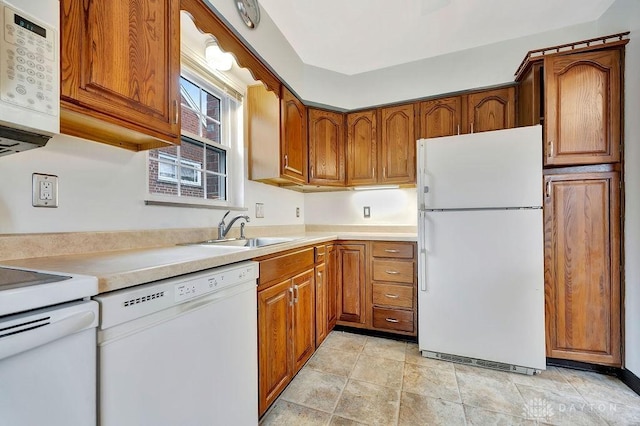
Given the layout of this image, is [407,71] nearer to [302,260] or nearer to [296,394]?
[302,260]

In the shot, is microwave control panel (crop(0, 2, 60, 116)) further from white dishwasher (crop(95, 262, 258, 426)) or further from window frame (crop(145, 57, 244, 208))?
window frame (crop(145, 57, 244, 208))

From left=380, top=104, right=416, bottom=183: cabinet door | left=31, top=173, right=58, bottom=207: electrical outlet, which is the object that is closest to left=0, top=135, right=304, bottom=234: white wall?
left=31, top=173, right=58, bottom=207: electrical outlet

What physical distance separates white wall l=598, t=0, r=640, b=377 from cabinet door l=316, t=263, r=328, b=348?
1.97 m

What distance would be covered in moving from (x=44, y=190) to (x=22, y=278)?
0.56 m

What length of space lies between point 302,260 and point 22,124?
1.43 metres

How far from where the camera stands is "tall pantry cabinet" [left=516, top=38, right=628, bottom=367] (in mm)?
1759

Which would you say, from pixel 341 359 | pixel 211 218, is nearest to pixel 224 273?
pixel 211 218

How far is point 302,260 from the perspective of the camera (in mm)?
1835

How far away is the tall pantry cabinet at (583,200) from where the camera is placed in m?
1.76

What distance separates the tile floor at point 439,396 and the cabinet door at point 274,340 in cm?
14

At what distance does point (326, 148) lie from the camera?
2758 millimetres

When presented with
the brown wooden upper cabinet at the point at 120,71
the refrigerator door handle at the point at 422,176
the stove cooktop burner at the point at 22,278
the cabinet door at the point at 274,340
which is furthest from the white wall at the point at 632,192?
the stove cooktop burner at the point at 22,278

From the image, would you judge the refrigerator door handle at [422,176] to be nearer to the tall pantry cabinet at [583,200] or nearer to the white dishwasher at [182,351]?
the tall pantry cabinet at [583,200]

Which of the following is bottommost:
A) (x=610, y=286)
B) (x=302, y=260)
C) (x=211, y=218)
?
(x=610, y=286)
